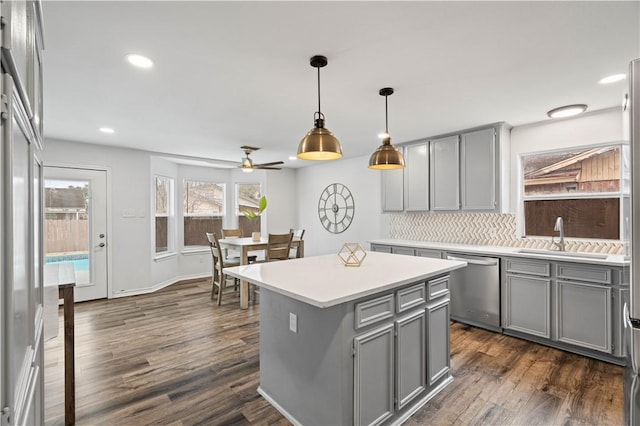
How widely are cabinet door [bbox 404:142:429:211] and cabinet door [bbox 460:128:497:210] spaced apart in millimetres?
513

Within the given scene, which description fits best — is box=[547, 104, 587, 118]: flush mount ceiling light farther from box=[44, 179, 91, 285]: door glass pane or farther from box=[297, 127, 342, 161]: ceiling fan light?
box=[44, 179, 91, 285]: door glass pane

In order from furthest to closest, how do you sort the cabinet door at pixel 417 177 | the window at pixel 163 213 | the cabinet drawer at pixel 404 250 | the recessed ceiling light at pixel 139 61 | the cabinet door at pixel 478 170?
1. the window at pixel 163 213
2. the cabinet door at pixel 417 177
3. the cabinet drawer at pixel 404 250
4. the cabinet door at pixel 478 170
5. the recessed ceiling light at pixel 139 61

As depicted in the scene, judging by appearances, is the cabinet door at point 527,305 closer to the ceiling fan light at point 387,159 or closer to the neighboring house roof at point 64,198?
the ceiling fan light at point 387,159

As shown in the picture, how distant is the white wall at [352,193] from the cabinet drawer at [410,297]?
3339 mm

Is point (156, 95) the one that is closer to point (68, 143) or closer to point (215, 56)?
point (215, 56)

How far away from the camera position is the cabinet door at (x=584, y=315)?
9.37ft

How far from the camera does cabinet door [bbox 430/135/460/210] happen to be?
4141mm

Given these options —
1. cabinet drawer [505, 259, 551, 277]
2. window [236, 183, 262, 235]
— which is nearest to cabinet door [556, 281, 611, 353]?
cabinet drawer [505, 259, 551, 277]

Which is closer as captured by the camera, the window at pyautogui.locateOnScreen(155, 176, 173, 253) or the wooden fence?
the wooden fence

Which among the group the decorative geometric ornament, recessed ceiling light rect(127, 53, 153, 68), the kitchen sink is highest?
recessed ceiling light rect(127, 53, 153, 68)

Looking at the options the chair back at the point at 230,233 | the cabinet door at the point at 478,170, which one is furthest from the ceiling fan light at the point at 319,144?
the chair back at the point at 230,233

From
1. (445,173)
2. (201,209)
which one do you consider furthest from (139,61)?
(201,209)

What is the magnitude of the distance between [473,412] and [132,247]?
519 centimetres

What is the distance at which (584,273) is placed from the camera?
2965mm
